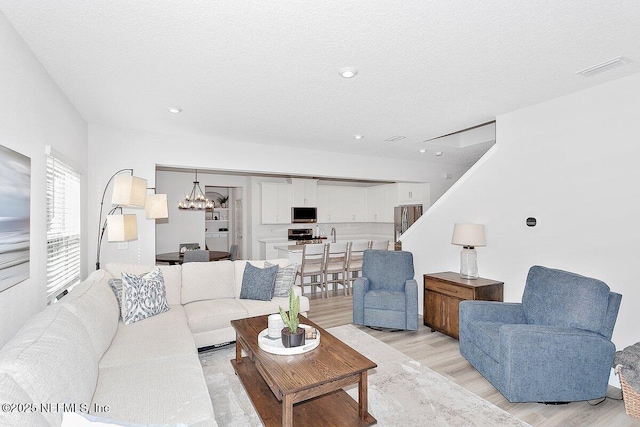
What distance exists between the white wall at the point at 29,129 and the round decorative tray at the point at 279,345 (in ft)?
5.16

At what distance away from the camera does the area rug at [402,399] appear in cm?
232

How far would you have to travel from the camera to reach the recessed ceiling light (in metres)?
2.58

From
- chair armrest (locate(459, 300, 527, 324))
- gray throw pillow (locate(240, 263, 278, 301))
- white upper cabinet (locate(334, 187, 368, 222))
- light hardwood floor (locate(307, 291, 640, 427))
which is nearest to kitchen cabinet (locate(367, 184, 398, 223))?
white upper cabinet (locate(334, 187, 368, 222))

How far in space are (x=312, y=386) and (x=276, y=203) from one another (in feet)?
18.7

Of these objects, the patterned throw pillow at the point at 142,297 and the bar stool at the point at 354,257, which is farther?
the bar stool at the point at 354,257

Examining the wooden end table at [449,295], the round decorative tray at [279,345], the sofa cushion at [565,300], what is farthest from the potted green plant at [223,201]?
the sofa cushion at [565,300]

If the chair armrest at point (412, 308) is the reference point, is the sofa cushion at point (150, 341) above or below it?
above

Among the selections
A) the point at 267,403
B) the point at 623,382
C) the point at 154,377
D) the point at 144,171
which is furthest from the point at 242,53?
the point at 623,382

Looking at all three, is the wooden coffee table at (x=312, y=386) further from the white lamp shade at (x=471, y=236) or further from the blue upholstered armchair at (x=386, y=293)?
the white lamp shade at (x=471, y=236)

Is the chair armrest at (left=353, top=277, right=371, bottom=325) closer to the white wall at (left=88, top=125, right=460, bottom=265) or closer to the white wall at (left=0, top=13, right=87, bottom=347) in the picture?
the white wall at (left=88, top=125, right=460, bottom=265)

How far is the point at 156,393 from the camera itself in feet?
6.00

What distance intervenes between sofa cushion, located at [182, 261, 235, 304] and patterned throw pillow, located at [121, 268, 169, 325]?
0.40 metres

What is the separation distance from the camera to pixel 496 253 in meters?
3.92

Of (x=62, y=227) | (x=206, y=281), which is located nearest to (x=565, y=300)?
(x=206, y=281)
